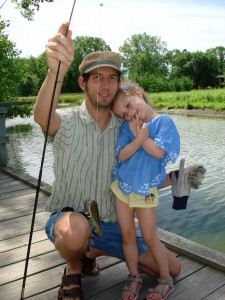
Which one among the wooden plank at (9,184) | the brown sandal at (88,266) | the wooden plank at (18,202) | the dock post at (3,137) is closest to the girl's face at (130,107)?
the brown sandal at (88,266)

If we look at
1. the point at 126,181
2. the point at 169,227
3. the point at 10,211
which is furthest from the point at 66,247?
the point at 169,227

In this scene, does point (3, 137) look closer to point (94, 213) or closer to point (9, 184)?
point (9, 184)

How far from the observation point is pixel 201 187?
6.73m

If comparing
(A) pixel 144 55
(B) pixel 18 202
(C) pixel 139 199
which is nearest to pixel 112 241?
(C) pixel 139 199

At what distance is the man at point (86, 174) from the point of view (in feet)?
6.91

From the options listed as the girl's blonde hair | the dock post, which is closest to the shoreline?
the dock post

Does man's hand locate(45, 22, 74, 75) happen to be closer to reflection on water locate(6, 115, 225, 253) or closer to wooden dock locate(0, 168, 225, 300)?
wooden dock locate(0, 168, 225, 300)

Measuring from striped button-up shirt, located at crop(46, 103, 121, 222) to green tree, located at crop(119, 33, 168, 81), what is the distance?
2663 inches

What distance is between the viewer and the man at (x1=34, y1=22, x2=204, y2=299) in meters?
2.11

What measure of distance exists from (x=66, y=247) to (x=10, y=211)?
6.08 feet

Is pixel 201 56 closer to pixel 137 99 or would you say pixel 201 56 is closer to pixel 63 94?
pixel 63 94

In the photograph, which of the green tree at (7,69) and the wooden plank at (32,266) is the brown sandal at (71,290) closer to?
the wooden plank at (32,266)

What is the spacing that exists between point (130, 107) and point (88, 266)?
1.07m

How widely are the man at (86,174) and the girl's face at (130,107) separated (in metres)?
0.07
